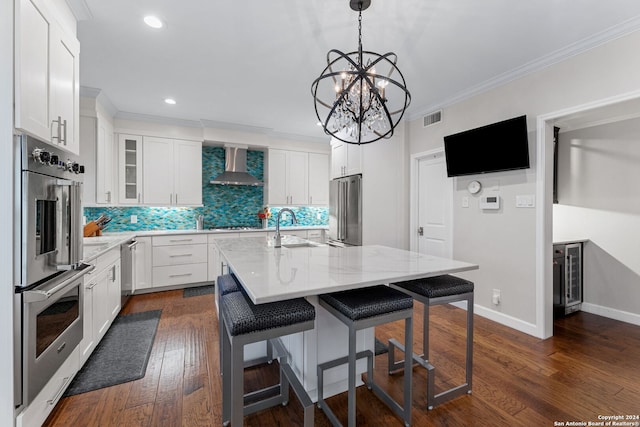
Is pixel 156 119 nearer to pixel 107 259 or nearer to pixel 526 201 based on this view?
pixel 107 259

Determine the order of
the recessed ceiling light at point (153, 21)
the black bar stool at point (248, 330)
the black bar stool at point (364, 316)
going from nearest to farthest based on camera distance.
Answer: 1. the black bar stool at point (248, 330)
2. the black bar stool at point (364, 316)
3. the recessed ceiling light at point (153, 21)

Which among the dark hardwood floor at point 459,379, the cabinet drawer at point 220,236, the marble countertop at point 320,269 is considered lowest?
the dark hardwood floor at point 459,379

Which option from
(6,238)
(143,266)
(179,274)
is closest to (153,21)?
(6,238)

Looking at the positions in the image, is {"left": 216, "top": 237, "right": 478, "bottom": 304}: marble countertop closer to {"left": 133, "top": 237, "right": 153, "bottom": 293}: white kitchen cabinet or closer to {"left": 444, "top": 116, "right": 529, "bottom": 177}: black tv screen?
{"left": 444, "top": 116, "right": 529, "bottom": 177}: black tv screen

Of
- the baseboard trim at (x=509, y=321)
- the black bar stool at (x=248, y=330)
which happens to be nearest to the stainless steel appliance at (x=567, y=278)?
the baseboard trim at (x=509, y=321)

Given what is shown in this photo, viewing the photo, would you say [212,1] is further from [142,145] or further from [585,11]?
[142,145]

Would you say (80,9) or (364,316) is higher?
(80,9)

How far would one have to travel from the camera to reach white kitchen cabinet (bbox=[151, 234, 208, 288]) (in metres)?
4.14

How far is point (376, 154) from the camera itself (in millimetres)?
4230

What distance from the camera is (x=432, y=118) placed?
379cm

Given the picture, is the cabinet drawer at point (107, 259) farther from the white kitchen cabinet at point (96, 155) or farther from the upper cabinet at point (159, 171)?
the upper cabinet at point (159, 171)

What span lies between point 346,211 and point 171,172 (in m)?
2.86

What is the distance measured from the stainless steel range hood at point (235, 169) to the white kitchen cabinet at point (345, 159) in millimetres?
1473

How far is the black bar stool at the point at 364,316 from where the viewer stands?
145 centimetres
